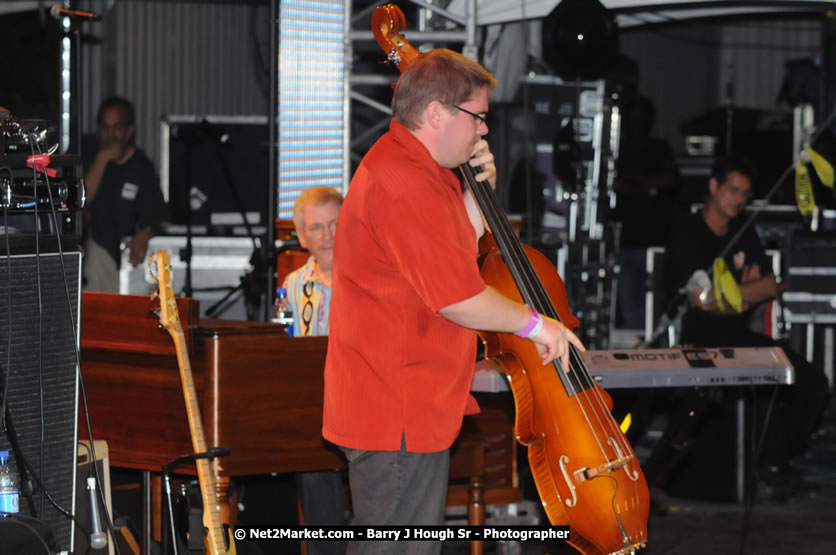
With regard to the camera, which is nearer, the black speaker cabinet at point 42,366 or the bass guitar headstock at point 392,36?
the black speaker cabinet at point 42,366

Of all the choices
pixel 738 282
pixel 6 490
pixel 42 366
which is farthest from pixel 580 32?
pixel 6 490

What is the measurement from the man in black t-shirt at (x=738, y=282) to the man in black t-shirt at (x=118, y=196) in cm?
317

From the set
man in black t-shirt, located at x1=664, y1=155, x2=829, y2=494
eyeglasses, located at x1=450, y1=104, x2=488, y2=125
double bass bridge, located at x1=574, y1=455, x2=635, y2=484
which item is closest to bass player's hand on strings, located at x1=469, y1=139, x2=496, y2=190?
eyeglasses, located at x1=450, y1=104, x2=488, y2=125

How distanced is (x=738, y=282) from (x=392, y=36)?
11.2 ft

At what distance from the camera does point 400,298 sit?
273cm

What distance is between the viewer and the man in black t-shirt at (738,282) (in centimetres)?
600

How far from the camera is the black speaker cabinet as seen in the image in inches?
119

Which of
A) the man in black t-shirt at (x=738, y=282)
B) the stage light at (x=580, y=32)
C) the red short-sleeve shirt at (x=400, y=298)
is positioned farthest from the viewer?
the stage light at (x=580, y=32)

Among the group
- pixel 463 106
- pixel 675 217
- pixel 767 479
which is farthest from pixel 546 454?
pixel 675 217

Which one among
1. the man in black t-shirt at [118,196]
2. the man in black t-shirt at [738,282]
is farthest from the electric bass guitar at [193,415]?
the man in black t-shirt at [118,196]

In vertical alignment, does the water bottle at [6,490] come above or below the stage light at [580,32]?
below

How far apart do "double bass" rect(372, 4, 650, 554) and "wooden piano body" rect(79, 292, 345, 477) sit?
40.9 inches

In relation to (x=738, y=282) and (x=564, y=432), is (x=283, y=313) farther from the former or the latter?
(x=738, y=282)

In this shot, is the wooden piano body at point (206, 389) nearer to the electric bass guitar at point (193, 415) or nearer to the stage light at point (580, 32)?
the electric bass guitar at point (193, 415)
